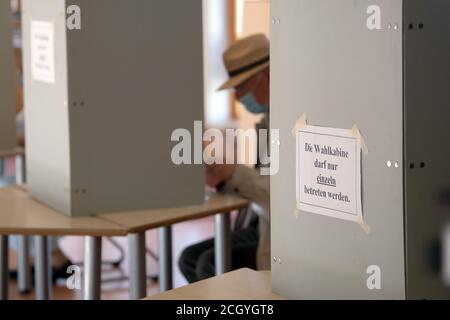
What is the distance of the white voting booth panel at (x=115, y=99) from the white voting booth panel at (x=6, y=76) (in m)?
0.75

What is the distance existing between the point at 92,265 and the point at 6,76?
4.00 ft

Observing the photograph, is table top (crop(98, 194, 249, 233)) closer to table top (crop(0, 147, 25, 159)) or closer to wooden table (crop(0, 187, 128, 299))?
wooden table (crop(0, 187, 128, 299))

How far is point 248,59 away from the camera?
2.92m

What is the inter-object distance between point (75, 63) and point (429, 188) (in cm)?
126

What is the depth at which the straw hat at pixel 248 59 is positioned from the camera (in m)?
2.90

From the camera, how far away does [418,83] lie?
136 centimetres

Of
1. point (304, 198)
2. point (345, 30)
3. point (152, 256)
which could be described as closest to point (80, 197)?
point (304, 198)

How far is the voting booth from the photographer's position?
137cm

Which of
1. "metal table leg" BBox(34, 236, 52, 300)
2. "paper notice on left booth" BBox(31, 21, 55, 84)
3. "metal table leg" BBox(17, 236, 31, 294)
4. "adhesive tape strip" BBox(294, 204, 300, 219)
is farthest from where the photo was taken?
"metal table leg" BBox(17, 236, 31, 294)

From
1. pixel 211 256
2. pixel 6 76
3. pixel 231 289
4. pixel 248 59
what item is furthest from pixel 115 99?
pixel 6 76

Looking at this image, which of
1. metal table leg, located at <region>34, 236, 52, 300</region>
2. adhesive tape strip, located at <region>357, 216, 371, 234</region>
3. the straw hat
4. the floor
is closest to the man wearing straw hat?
the straw hat

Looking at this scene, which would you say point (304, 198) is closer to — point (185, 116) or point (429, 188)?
point (429, 188)

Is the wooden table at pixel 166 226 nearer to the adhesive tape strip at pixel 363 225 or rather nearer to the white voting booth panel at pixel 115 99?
the white voting booth panel at pixel 115 99

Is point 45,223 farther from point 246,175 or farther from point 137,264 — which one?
point 246,175
